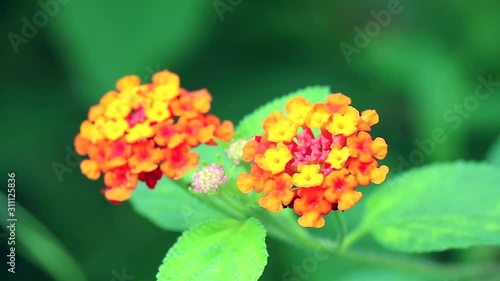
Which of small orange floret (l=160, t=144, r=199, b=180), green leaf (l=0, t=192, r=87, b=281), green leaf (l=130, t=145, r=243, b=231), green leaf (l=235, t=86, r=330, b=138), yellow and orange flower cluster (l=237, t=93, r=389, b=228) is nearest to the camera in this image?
yellow and orange flower cluster (l=237, t=93, r=389, b=228)

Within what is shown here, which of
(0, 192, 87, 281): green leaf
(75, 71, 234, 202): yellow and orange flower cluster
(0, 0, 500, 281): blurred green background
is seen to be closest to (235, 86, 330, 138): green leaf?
(75, 71, 234, 202): yellow and orange flower cluster

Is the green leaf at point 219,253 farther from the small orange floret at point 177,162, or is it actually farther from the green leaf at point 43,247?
the green leaf at point 43,247

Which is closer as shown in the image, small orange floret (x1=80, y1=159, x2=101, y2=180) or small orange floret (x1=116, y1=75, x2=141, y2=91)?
small orange floret (x1=80, y1=159, x2=101, y2=180)

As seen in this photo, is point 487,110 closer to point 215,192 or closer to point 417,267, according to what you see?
point 417,267

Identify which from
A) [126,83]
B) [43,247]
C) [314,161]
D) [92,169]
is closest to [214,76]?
[43,247]

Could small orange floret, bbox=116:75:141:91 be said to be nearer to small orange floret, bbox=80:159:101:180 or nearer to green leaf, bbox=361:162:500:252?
small orange floret, bbox=80:159:101:180

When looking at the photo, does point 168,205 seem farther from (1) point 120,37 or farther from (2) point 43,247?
(1) point 120,37
